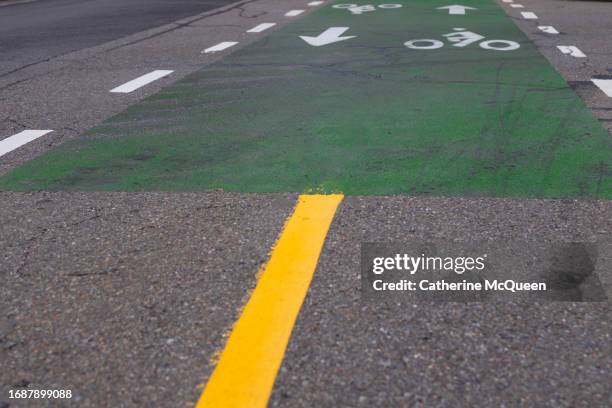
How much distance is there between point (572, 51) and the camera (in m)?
8.54

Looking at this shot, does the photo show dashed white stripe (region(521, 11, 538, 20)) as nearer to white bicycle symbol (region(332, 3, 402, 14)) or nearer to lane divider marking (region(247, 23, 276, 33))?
white bicycle symbol (region(332, 3, 402, 14))

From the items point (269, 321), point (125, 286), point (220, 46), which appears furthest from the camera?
point (220, 46)

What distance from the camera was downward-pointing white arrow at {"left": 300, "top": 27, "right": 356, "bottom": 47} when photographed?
31.7 feet

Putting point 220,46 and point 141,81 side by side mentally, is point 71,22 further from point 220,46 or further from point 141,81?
point 141,81

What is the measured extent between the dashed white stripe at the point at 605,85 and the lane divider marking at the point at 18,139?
4.52 metres

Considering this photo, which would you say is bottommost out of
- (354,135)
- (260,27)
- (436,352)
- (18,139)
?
(260,27)

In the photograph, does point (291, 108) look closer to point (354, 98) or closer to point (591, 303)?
point (354, 98)

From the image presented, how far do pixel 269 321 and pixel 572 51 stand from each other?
277 inches

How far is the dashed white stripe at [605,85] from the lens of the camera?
→ 630 cm

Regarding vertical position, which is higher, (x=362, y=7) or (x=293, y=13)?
(x=293, y=13)

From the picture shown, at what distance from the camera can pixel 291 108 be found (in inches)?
237

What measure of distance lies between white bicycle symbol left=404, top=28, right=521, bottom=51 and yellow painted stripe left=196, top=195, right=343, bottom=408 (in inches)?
232

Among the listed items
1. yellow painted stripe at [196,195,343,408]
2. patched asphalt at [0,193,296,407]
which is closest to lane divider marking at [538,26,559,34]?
patched asphalt at [0,193,296,407]

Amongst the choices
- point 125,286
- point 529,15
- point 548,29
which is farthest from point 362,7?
point 125,286
